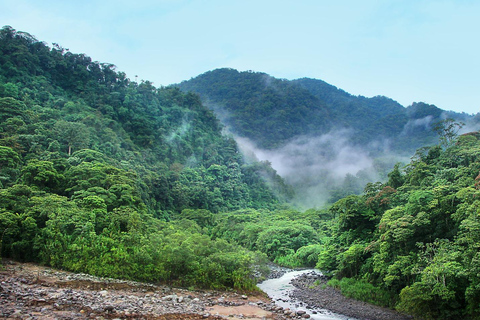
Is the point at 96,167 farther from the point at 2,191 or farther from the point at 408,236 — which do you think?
the point at 408,236

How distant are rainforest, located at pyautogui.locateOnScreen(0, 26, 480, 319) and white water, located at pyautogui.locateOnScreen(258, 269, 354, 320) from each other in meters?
1.60

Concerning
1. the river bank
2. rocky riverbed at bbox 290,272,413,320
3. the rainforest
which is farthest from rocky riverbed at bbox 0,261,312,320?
rocky riverbed at bbox 290,272,413,320

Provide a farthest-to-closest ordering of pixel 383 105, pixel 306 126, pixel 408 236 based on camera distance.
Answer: pixel 383 105 → pixel 306 126 → pixel 408 236

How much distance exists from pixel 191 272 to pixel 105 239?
19.1 ft

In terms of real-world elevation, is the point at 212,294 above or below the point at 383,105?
below

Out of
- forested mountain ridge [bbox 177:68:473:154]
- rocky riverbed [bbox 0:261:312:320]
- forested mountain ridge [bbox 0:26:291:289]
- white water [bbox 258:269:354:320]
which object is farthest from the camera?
forested mountain ridge [bbox 177:68:473:154]

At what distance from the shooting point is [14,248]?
73.0 feet

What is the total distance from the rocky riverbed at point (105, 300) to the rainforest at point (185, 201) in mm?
1559

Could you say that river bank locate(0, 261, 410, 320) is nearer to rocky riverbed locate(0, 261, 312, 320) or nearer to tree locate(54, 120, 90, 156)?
rocky riverbed locate(0, 261, 312, 320)

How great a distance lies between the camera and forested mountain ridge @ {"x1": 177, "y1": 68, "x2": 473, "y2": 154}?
Result: 134m

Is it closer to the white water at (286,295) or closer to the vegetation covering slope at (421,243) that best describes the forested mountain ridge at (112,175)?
the white water at (286,295)

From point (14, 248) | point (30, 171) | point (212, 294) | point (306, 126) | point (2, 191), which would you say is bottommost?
point (212, 294)

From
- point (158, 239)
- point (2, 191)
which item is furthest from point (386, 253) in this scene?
point (2, 191)

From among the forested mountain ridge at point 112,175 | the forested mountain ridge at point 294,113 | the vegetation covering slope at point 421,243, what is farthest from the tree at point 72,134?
the forested mountain ridge at point 294,113
